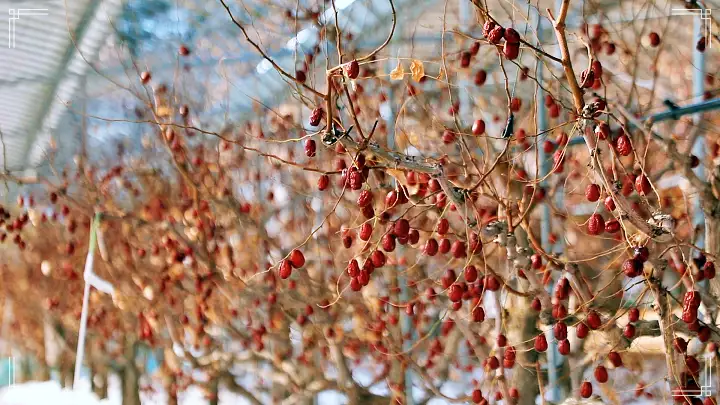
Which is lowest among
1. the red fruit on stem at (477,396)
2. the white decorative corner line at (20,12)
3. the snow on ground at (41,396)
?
the red fruit on stem at (477,396)

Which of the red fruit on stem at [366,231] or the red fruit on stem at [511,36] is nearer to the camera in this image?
the red fruit on stem at [511,36]

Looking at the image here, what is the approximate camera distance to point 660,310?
1.58 metres

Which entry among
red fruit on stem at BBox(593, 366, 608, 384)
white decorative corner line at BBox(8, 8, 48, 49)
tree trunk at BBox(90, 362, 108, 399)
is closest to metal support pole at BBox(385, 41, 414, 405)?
red fruit on stem at BBox(593, 366, 608, 384)

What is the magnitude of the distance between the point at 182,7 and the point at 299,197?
1217mm

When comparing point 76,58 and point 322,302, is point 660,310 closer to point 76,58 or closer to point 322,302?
point 322,302

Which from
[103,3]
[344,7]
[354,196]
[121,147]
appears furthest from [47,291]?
[344,7]

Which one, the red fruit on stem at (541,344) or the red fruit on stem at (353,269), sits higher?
the red fruit on stem at (353,269)

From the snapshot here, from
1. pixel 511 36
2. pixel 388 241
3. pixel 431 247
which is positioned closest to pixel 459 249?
pixel 431 247

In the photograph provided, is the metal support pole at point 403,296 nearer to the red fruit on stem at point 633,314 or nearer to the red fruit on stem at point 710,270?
the red fruit on stem at point 633,314

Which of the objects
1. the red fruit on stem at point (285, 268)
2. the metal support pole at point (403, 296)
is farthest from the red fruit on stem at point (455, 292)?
the metal support pole at point (403, 296)

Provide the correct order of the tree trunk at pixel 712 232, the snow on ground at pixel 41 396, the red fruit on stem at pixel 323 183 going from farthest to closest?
1. the snow on ground at pixel 41 396
2. the tree trunk at pixel 712 232
3. the red fruit on stem at pixel 323 183

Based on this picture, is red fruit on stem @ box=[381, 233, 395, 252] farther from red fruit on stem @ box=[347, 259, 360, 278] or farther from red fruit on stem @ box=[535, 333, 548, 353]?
red fruit on stem @ box=[535, 333, 548, 353]

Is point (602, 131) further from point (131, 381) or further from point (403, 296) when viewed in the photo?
point (131, 381)

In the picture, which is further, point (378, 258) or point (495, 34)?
point (378, 258)
